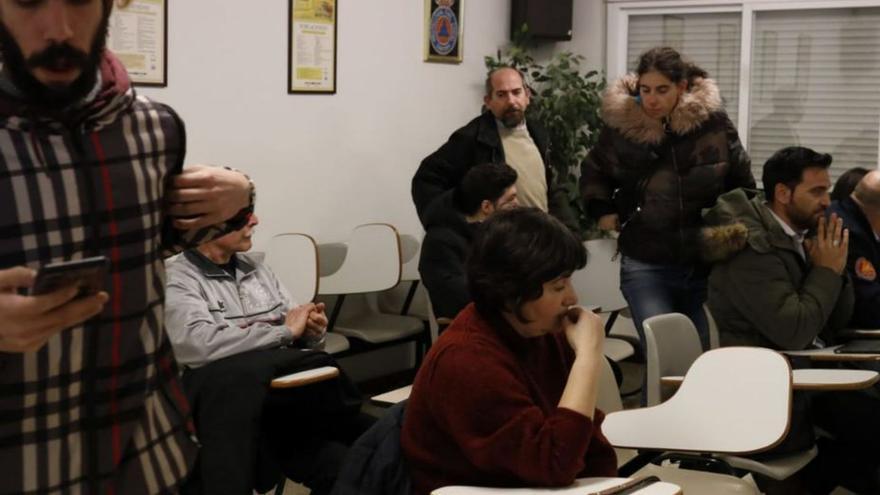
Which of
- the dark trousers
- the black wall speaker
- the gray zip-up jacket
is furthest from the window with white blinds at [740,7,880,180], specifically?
the dark trousers

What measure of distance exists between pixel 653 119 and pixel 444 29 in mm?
1904

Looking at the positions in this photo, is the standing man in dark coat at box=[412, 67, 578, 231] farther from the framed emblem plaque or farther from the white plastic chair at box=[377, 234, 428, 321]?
the framed emblem plaque

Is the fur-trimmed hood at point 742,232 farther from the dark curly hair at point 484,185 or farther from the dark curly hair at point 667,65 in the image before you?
the dark curly hair at point 484,185

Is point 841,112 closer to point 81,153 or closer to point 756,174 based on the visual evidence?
point 756,174

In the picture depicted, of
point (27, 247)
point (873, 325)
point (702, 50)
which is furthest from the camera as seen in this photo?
point (702, 50)

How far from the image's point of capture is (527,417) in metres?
2.03

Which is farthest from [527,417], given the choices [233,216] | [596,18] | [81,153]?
[596,18]

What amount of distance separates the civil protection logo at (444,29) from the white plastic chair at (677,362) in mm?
2748

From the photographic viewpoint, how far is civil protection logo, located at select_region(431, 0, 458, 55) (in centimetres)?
567

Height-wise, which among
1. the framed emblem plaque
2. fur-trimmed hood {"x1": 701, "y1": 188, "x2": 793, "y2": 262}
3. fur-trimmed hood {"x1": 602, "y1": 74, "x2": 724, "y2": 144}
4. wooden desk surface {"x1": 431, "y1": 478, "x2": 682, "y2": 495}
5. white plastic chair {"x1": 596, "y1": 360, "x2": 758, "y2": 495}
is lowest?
white plastic chair {"x1": 596, "y1": 360, "x2": 758, "y2": 495}

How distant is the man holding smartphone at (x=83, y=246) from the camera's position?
110 centimetres

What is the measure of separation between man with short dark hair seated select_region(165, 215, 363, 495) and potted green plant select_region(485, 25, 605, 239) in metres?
2.80

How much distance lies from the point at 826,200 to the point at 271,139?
2.39 m

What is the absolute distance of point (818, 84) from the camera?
6.05 metres
